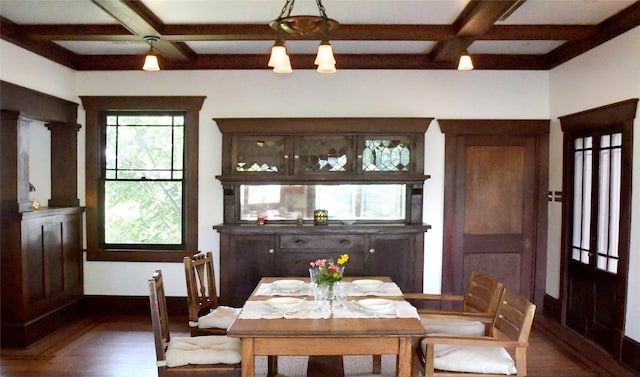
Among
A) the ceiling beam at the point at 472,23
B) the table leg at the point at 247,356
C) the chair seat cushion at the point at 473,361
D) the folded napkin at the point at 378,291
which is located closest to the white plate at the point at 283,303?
the table leg at the point at 247,356

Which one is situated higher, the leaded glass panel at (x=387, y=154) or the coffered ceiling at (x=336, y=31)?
the coffered ceiling at (x=336, y=31)

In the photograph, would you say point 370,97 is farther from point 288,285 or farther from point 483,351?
point 483,351

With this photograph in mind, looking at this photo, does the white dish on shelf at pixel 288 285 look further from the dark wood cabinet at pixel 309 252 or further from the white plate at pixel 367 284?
the dark wood cabinet at pixel 309 252

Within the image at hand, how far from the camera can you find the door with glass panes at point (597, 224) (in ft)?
13.1

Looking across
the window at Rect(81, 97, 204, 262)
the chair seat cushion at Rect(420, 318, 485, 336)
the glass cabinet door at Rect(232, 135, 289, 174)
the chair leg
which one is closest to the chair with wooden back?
the chair seat cushion at Rect(420, 318, 485, 336)

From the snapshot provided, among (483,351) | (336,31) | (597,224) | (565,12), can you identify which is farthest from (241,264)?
(565,12)

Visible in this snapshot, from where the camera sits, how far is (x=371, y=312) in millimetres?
2902

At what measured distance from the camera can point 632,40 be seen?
12.8ft

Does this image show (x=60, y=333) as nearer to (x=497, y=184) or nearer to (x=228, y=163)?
(x=228, y=163)

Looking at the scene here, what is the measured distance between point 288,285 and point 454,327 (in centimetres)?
119

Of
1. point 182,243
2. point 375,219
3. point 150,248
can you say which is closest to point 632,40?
point 375,219

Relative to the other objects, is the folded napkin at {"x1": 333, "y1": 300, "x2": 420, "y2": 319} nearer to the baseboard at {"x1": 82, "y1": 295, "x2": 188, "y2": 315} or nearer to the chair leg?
the chair leg

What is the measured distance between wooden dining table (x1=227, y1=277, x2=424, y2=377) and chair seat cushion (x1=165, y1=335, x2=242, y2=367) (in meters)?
0.25

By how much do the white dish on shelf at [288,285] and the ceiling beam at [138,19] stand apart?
7.35 ft
